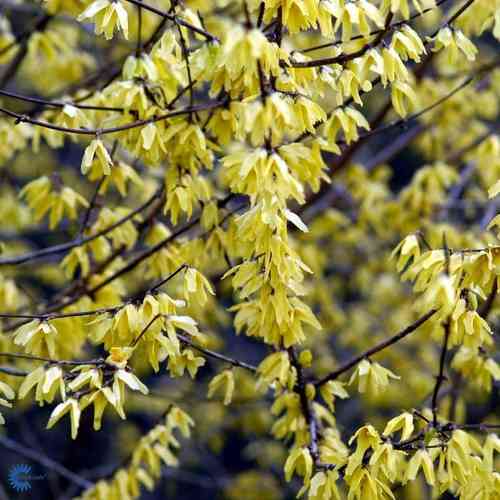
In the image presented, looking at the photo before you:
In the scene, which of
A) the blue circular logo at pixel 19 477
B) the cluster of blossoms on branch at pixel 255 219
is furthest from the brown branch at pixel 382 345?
the blue circular logo at pixel 19 477

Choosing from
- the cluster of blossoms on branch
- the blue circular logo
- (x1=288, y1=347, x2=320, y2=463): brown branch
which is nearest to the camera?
the cluster of blossoms on branch

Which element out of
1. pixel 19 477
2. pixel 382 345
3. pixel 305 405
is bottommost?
pixel 305 405

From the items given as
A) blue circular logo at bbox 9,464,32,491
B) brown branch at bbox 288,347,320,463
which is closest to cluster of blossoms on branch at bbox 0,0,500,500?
brown branch at bbox 288,347,320,463

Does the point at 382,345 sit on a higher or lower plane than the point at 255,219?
lower

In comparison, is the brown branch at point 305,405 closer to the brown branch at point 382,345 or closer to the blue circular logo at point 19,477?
the brown branch at point 382,345

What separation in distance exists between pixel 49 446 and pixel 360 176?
149 inches

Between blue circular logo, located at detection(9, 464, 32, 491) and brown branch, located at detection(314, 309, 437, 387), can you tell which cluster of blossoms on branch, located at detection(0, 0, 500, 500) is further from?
blue circular logo, located at detection(9, 464, 32, 491)

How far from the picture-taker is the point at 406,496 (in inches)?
191

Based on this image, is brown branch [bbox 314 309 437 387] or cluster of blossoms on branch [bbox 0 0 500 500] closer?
cluster of blossoms on branch [bbox 0 0 500 500]

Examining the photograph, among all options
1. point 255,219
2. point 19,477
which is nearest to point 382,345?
point 255,219

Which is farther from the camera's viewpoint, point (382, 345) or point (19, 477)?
point (382, 345)

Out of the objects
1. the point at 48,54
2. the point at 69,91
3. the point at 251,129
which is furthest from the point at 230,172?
the point at 69,91

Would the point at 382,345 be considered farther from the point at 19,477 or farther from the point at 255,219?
the point at 19,477

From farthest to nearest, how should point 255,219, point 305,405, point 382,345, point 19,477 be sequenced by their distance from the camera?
point 305,405
point 382,345
point 19,477
point 255,219
